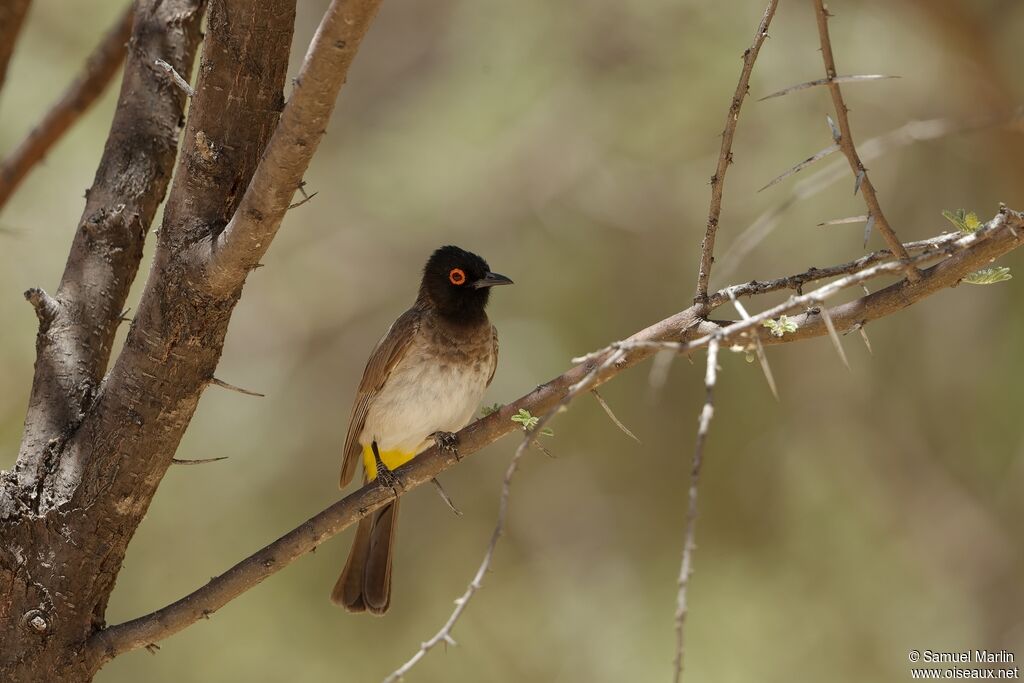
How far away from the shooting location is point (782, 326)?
6.56 ft

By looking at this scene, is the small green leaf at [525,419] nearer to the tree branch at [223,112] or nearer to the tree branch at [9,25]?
the tree branch at [223,112]

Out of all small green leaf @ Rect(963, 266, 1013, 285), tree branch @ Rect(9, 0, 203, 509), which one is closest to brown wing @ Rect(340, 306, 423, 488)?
tree branch @ Rect(9, 0, 203, 509)

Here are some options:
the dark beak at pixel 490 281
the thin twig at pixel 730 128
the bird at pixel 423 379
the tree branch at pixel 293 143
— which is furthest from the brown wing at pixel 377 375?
the thin twig at pixel 730 128

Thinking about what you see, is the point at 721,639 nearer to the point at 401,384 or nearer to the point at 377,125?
the point at 401,384

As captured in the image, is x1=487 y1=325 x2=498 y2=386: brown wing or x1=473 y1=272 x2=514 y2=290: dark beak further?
x1=487 y1=325 x2=498 y2=386: brown wing

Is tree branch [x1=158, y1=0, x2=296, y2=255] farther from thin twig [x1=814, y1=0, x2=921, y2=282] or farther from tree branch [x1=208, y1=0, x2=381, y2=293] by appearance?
thin twig [x1=814, y1=0, x2=921, y2=282]

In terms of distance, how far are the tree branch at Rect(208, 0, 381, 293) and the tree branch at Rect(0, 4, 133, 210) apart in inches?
74.8

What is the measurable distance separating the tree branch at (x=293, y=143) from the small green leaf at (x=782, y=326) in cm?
96

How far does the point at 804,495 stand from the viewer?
6.34 metres

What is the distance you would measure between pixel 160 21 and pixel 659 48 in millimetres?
3580

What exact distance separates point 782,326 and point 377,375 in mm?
2416

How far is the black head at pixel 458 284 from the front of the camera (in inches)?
164

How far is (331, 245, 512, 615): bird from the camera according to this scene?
3.99 m

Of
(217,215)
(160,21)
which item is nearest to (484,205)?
(160,21)
